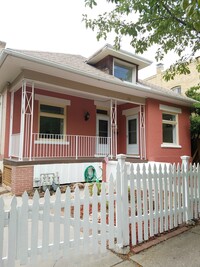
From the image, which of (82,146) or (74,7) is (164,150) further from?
(74,7)

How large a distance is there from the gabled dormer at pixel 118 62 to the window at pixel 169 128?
2.68 meters

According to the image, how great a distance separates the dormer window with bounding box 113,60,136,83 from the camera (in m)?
10.7

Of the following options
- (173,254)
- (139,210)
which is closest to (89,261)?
(139,210)

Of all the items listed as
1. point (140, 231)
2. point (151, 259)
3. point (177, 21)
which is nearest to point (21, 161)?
point (140, 231)

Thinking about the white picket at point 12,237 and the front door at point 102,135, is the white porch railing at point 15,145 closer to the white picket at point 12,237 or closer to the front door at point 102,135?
the front door at point 102,135

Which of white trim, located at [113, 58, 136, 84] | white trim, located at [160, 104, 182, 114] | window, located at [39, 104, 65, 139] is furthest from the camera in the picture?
white trim, located at [113, 58, 136, 84]

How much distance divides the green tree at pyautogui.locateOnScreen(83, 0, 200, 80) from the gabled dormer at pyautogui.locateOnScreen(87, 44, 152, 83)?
530 centimetres

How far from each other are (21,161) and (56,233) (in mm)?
4227

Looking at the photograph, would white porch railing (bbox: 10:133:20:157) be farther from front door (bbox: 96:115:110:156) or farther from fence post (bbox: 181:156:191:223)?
fence post (bbox: 181:156:191:223)

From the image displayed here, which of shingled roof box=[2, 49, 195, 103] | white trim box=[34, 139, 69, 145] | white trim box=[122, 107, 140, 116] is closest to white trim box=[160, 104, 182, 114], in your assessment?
shingled roof box=[2, 49, 195, 103]

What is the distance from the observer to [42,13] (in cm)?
464

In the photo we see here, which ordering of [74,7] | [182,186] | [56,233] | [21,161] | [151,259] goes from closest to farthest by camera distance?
[56,233] < [151,259] < [182,186] < [74,7] < [21,161]

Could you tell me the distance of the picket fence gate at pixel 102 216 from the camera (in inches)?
88.9

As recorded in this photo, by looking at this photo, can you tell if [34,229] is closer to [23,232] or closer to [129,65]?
[23,232]
